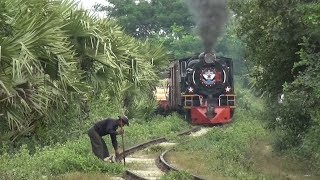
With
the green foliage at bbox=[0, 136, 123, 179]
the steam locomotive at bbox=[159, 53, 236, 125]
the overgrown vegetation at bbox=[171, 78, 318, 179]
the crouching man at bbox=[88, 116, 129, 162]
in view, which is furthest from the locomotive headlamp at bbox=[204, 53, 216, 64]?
the green foliage at bbox=[0, 136, 123, 179]

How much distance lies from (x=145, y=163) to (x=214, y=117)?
1412 centimetres

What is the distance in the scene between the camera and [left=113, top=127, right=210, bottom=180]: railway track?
12491 mm

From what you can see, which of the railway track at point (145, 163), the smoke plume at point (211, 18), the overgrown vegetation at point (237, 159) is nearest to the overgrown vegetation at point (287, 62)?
the overgrown vegetation at point (237, 159)

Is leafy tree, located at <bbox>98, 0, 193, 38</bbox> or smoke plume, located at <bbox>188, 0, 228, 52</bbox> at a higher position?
leafy tree, located at <bbox>98, 0, 193, 38</bbox>

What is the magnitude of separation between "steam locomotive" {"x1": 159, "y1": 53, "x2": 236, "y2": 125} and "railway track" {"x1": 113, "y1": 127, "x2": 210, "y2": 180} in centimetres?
795

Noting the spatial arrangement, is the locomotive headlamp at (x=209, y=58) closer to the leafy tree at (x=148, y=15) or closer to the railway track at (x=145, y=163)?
the railway track at (x=145, y=163)

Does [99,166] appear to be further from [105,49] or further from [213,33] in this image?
[213,33]

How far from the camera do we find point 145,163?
50.6ft

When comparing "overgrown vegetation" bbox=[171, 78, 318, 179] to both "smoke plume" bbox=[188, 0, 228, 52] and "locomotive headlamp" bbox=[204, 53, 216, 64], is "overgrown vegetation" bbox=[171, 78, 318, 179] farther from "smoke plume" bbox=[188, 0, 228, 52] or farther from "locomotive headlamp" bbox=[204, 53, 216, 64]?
"smoke plume" bbox=[188, 0, 228, 52]

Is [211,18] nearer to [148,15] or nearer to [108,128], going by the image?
[108,128]

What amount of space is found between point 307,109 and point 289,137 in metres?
3.38

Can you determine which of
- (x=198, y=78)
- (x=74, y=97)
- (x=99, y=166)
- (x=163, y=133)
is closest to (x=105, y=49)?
(x=74, y=97)

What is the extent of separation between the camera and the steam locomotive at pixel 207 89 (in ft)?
95.8

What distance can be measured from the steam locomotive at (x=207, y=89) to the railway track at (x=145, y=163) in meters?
7.95
